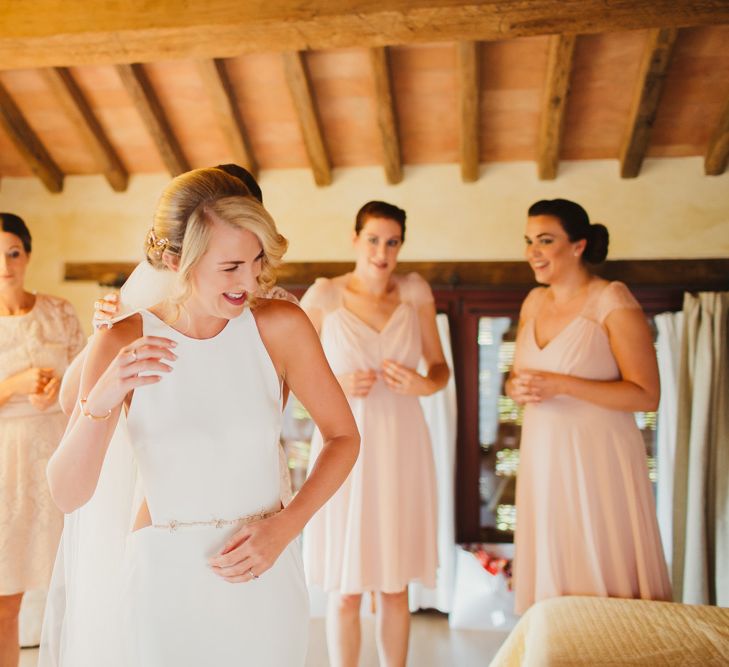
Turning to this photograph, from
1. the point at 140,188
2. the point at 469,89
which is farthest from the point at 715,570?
the point at 140,188

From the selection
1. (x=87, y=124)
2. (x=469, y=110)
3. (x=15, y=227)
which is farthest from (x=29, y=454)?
(x=469, y=110)

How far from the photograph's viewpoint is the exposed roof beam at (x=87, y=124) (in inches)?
173

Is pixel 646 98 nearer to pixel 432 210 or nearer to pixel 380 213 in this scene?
pixel 432 210

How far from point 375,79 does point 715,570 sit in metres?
3.18

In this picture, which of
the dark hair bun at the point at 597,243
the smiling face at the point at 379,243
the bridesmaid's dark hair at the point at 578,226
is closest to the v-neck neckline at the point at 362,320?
the smiling face at the point at 379,243

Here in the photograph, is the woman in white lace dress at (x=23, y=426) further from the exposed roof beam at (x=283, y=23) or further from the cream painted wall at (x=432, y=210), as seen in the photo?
the cream painted wall at (x=432, y=210)

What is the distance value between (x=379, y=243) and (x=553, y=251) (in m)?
0.66

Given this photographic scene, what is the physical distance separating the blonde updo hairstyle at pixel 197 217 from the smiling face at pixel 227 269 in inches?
0.4

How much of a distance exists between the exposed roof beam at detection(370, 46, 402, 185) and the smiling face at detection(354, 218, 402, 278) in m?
1.27

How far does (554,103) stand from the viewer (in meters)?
4.14

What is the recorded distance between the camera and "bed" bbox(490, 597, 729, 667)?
6.63 feet

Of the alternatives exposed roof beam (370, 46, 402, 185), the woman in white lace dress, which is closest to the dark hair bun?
exposed roof beam (370, 46, 402, 185)

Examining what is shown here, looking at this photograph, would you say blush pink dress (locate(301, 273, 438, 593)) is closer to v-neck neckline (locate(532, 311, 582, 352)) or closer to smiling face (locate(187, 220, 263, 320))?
v-neck neckline (locate(532, 311, 582, 352))

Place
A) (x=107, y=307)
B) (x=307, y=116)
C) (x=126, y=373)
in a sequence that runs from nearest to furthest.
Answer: (x=126, y=373)
(x=107, y=307)
(x=307, y=116)
